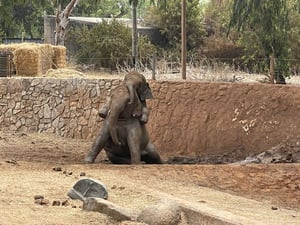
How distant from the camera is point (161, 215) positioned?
718cm

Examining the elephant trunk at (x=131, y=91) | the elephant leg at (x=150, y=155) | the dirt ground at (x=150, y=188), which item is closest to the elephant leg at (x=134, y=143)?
the elephant leg at (x=150, y=155)

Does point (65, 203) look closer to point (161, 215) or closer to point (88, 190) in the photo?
point (88, 190)

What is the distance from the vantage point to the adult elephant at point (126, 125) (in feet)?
43.5

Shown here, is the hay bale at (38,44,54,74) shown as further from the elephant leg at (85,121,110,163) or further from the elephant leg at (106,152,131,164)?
the elephant leg at (85,121,110,163)

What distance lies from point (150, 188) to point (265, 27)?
784 cm

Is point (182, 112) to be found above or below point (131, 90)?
below

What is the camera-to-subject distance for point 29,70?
84.3 ft

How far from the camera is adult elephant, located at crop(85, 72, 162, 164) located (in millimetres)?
13250

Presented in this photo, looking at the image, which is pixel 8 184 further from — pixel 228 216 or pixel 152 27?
pixel 152 27

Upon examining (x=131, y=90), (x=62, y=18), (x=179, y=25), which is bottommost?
(x=131, y=90)

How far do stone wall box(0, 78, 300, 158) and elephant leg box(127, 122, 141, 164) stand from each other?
3.94 meters

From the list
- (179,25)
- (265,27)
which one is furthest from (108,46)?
(265,27)

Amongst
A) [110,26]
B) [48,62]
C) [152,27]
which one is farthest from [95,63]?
[152,27]

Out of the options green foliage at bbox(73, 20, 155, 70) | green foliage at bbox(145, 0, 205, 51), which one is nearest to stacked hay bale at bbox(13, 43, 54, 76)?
green foliage at bbox(73, 20, 155, 70)
